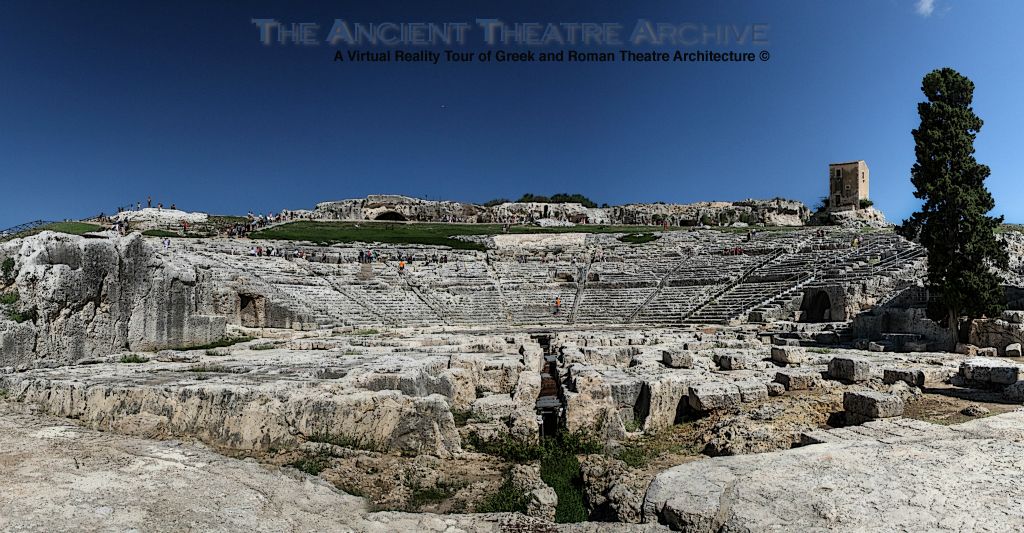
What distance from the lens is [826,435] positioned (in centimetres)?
532

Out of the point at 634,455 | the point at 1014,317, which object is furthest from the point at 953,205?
the point at 634,455

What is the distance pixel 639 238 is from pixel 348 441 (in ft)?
128

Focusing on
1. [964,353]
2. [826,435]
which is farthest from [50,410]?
[964,353]

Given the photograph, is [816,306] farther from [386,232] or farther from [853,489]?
[386,232]

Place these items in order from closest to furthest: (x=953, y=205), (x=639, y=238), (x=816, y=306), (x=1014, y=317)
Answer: (x=1014, y=317) → (x=953, y=205) → (x=816, y=306) → (x=639, y=238)

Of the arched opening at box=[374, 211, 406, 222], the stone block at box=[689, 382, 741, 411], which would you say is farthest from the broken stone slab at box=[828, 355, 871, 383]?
the arched opening at box=[374, 211, 406, 222]

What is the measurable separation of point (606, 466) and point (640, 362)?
16.8ft

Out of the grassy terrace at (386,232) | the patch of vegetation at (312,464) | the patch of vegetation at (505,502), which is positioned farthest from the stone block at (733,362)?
the grassy terrace at (386,232)

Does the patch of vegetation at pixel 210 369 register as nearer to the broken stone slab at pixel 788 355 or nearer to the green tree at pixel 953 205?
the broken stone slab at pixel 788 355

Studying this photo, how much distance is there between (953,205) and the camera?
555 inches

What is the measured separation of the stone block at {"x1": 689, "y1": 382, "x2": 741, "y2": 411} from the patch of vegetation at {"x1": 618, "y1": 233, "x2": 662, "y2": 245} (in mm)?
33847

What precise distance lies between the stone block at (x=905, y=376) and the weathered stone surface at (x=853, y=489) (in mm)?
4439

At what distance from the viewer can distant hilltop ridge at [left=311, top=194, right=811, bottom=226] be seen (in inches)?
2452

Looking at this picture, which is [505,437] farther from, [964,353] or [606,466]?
[964,353]
